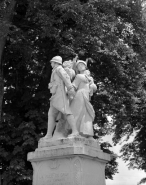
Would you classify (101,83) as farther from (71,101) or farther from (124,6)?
(71,101)

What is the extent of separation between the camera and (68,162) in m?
7.85

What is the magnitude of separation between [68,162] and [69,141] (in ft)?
1.43

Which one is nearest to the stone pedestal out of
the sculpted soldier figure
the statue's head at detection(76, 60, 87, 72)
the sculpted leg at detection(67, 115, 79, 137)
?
the sculpted leg at detection(67, 115, 79, 137)

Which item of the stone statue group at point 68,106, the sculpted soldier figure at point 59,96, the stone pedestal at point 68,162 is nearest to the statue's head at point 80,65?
the stone statue group at point 68,106

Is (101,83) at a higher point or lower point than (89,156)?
higher

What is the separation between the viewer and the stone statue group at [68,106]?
841cm

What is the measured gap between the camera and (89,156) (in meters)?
7.93

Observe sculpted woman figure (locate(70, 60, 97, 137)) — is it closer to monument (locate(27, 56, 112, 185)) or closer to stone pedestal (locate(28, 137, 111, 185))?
monument (locate(27, 56, 112, 185))

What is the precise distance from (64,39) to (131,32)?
2.87 m

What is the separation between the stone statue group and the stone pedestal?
35 centimetres

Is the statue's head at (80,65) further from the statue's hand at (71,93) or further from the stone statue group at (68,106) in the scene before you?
the statue's hand at (71,93)

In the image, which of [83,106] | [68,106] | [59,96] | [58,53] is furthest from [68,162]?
[58,53]

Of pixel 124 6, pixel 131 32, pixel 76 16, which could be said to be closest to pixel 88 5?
pixel 76 16

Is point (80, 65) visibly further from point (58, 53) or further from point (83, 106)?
point (58, 53)
